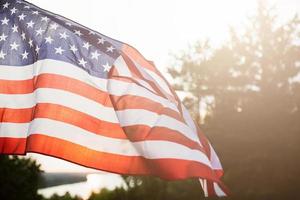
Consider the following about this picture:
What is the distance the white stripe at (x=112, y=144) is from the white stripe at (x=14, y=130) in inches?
1.1

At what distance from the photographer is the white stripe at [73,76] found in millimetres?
5957

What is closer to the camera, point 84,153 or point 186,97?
point 84,153

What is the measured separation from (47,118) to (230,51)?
4147 centimetres

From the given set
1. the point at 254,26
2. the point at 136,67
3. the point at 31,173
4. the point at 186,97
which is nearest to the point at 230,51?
the point at 254,26

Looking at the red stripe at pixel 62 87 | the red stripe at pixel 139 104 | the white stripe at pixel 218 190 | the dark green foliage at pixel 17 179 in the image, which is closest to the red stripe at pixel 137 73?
the red stripe at pixel 139 104

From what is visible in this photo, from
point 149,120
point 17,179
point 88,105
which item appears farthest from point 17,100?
point 17,179

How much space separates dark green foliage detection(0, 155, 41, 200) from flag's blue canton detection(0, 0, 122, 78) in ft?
92.9

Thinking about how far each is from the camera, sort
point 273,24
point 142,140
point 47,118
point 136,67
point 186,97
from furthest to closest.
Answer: point 186,97 → point 273,24 → point 136,67 → point 47,118 → point 142,140

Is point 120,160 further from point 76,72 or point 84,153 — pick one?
point 76,72

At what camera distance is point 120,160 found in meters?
5.58

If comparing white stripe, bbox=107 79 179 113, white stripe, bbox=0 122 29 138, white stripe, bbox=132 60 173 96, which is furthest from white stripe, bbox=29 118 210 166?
white stripe, bbox=132 60 173 96

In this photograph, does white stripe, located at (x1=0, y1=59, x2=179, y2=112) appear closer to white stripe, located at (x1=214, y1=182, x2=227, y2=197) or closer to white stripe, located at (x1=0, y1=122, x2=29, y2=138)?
white stripe, located at (x1=0, y1=122, x2=29, y2=138)

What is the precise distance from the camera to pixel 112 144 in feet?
18.9

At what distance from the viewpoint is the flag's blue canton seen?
6.23 m
